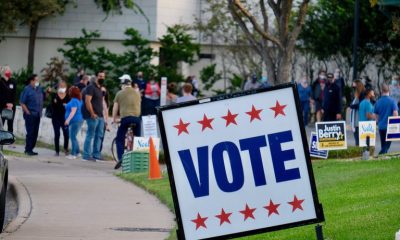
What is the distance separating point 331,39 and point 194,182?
30.5 metres

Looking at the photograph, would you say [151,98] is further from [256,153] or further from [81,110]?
[256,153]

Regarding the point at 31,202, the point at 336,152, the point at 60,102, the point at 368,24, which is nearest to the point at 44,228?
the point at 31,202

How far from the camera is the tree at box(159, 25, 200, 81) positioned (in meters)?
42.3

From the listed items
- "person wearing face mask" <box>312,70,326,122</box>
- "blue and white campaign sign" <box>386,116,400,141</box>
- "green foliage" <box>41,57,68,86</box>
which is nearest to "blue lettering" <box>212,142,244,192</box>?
"blue and white campaign sign" <box>386,116,400,141</box>

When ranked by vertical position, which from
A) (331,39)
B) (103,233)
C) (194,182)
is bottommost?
(103,233)

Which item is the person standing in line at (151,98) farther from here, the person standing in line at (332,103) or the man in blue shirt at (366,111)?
the man in blue shirt at (366,111)

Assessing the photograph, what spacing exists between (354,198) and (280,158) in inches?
184

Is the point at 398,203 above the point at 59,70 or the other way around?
the other way around

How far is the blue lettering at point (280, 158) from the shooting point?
8641 millimetres

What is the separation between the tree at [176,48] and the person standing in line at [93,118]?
56.9ft

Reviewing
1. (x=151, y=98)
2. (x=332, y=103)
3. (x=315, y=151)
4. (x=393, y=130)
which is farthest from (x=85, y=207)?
(x=151, y=98)

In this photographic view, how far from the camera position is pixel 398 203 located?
464 inches

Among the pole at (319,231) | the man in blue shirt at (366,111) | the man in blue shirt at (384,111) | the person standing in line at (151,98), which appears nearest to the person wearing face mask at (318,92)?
the person standing in line at (151,98)

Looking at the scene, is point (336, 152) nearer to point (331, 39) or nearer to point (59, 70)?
point (331, 39)
